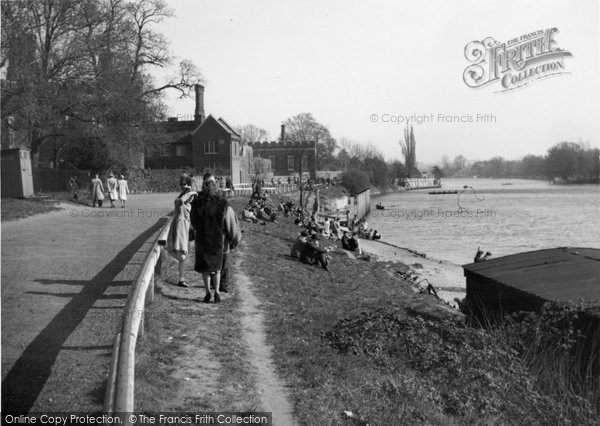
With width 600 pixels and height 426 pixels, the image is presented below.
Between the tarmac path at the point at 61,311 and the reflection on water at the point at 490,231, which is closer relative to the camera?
the tarmac path at the point at 61,311

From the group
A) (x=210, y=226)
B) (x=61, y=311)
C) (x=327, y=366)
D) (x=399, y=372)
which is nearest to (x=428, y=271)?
(x=210, y=226)

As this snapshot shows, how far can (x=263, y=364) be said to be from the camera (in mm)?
6066

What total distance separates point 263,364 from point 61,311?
2973 mm

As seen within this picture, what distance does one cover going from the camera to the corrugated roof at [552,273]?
10312 mm

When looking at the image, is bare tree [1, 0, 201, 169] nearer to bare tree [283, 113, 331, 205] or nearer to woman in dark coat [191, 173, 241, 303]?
woman in dark coat [191, 173, 241, 303]

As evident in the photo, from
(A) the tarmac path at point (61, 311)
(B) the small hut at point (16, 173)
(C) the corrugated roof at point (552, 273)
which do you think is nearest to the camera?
(A) the tarmac path at point (61, 311)

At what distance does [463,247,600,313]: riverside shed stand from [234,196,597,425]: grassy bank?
273 centimetres

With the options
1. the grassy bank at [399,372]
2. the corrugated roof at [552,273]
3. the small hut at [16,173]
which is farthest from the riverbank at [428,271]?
the small hut at [16,173]

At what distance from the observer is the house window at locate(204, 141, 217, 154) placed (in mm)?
61034

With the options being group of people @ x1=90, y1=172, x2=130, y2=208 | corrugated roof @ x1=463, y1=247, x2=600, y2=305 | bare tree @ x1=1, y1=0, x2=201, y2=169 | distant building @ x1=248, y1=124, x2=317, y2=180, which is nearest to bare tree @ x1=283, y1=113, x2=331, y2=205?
distant building @ x1=248, y1=124, x2=317, y2=180

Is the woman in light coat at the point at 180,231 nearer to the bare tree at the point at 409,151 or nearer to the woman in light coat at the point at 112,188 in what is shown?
the woman in light coat at the point at 112,188

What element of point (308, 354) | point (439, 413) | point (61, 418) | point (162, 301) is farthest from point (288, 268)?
point (61, 418)

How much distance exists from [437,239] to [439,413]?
36.3 meters

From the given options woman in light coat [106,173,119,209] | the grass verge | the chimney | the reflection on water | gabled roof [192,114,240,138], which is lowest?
the reflection on water
